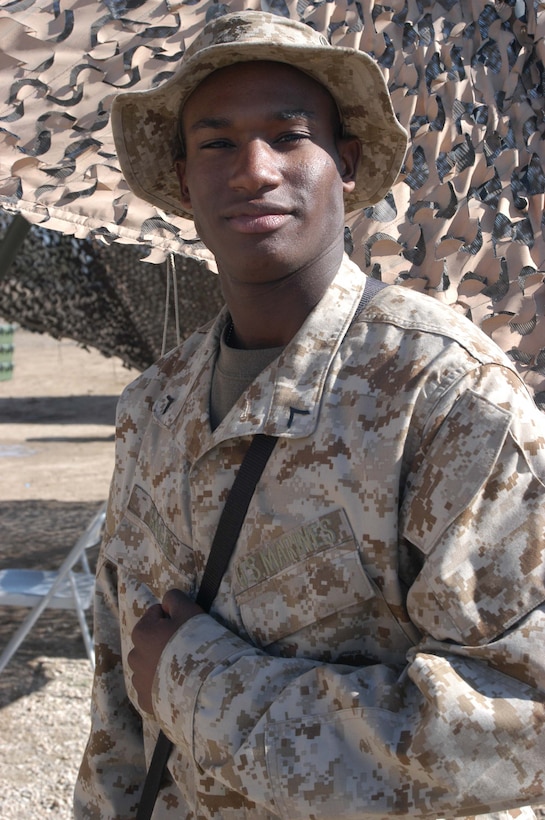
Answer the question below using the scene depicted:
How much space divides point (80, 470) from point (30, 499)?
4.52 feet

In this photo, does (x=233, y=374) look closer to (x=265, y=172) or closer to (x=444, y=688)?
(x=265, y=172)

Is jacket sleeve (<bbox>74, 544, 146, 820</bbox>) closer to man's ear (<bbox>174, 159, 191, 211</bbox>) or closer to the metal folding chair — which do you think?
man's ear (<bbox>174, 159, 191, 211</bbox>)

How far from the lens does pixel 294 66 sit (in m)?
1.56

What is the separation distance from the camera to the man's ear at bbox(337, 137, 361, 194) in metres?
1.67

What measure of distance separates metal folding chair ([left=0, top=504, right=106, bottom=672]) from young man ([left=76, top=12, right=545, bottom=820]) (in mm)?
3055

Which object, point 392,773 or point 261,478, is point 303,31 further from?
point 392,773

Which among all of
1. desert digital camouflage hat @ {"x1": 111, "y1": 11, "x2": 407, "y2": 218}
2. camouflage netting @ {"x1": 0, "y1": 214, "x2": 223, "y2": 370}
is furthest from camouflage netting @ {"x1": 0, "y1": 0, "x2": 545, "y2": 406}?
camouflage netting @ {"x1": 0, "y1": 214, "x2": 223, "y2": 370}

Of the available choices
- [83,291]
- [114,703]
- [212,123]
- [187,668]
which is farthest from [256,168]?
[83,291]

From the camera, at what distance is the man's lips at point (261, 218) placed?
1.47 m

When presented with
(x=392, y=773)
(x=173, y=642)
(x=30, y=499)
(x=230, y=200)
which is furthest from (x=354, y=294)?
(x=30, y=499)

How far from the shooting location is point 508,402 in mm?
1271

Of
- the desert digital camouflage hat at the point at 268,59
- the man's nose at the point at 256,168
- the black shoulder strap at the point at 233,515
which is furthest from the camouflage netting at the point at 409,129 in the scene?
the black shoulder strap at the point at 233,515

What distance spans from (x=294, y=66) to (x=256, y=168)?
21 cm

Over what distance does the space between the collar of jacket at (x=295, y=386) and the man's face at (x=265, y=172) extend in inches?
3.2
